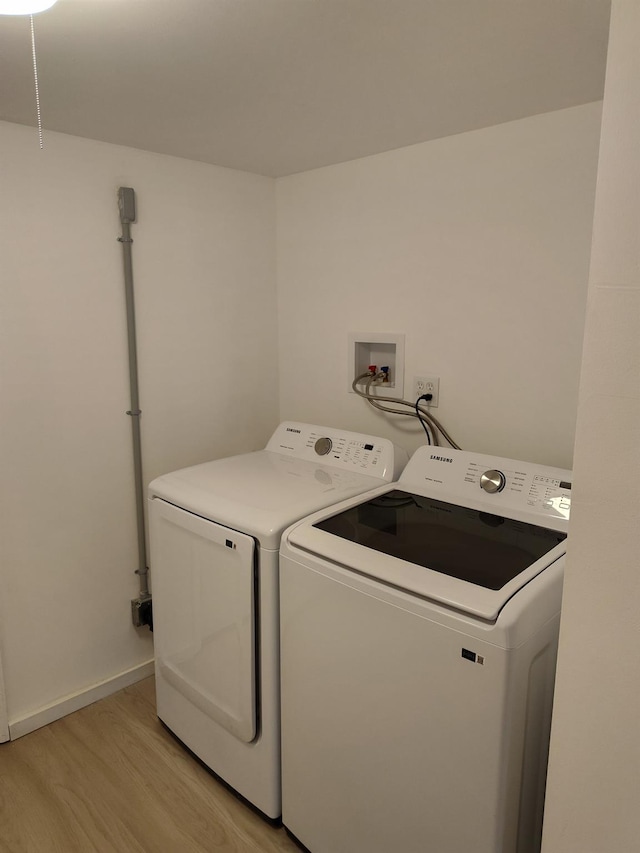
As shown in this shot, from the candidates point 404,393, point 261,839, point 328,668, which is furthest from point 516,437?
point 261,839

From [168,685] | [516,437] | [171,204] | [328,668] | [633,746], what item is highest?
[171,204]

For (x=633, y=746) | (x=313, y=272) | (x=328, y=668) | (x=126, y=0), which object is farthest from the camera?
(x=313, y=272)

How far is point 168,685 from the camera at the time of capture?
6.47 ft

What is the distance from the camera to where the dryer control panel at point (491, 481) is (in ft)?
5.15

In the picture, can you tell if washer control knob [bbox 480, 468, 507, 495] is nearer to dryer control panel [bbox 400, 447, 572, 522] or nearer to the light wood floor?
dryer control panel [bbox 400, 447, 572, 522]

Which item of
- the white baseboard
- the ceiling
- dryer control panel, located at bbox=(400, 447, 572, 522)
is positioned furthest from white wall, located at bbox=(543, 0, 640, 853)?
the white baseboard

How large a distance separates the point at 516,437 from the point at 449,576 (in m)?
0.77

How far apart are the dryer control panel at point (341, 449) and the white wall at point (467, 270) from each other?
22cm

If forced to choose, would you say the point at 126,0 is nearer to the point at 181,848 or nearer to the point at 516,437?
the point at 516,437

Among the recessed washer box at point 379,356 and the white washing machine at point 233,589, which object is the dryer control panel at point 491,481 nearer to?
the white washing machine at point 233,589

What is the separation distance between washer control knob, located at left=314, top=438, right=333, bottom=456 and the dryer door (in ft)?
1.86

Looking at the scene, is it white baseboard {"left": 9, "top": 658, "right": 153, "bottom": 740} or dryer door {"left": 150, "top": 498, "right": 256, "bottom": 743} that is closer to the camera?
dryer door {"left": 150, "top": 498, "right": 256, "bottom": 743}

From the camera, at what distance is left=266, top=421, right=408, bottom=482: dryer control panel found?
1933 mm

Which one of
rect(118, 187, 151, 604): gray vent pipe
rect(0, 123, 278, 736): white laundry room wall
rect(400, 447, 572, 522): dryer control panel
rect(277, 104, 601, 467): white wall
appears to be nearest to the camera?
rect(400, 447, 572, 522): dryer control panel
